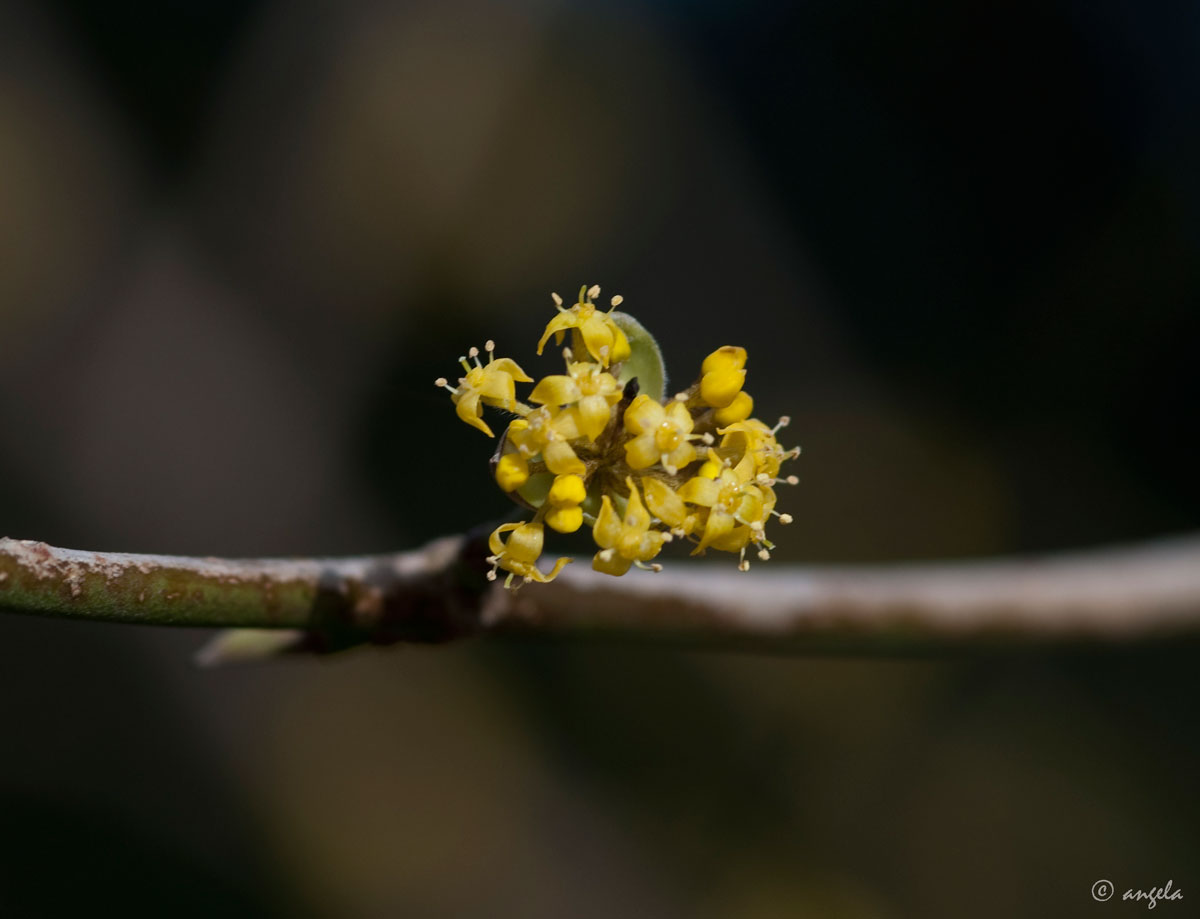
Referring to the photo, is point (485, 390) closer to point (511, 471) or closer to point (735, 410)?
point (511, 471)

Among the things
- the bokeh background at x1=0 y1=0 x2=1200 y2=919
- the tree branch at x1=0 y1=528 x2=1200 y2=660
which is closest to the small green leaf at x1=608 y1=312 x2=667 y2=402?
the tree branch at x1=0 y1=528 x2=1200 y2=660

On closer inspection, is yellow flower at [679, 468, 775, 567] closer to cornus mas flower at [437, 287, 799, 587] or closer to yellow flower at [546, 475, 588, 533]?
cornus mas flower at [437, 287, 799, 587]

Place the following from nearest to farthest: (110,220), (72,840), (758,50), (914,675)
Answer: (72,840)
(110,220)
(914,675)
(758,50)

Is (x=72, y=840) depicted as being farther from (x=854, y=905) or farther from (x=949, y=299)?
(x=949, y=299)

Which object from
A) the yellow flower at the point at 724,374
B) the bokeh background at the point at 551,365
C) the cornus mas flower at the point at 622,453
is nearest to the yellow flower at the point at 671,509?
the cornus mas flower at the point at 622,453

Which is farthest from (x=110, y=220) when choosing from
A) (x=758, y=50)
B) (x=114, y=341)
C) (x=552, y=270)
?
(x=758, y=50)

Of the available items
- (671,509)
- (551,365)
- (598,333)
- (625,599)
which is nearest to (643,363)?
(598,333)

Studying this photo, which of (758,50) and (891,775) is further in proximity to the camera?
(758,50)

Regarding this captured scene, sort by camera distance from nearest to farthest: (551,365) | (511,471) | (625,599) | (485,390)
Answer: (511,471)
(485,390)
(625,599)
(551,365)

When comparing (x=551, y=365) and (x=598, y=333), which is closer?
(x=598, y=333)
